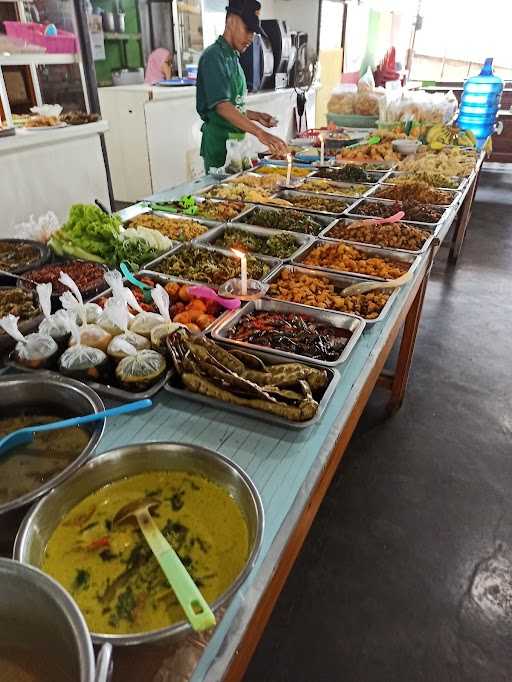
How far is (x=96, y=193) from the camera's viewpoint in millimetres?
4414

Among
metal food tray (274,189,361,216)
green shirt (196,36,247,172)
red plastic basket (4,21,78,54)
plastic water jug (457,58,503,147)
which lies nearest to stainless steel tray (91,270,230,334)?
metal food tray (274,189,361,216)

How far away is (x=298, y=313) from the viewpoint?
1.65 meters

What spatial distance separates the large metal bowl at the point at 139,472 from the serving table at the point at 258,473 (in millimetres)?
55

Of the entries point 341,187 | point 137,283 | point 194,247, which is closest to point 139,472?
point 137,283

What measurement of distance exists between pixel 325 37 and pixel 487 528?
7.90m

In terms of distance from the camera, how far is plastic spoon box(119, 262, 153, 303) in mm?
1681

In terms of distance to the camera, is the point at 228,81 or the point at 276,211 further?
the point at 228,81

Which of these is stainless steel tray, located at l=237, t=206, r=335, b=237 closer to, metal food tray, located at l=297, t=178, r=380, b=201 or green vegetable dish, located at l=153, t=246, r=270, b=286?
metal food tray, located at l=297, t=178, r=380, b=201

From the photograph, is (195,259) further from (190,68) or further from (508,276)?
(190,68)

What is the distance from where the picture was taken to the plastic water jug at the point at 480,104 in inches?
220

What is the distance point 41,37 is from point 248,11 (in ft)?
6.30

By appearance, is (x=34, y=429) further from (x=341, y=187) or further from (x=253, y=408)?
(x=341, y=187)

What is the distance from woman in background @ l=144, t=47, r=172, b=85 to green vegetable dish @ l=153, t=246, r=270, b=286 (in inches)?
192

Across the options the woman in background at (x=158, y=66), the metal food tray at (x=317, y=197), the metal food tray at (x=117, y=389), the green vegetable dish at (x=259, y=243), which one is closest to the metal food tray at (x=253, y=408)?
the metal food tray at (x=117, y=389)
